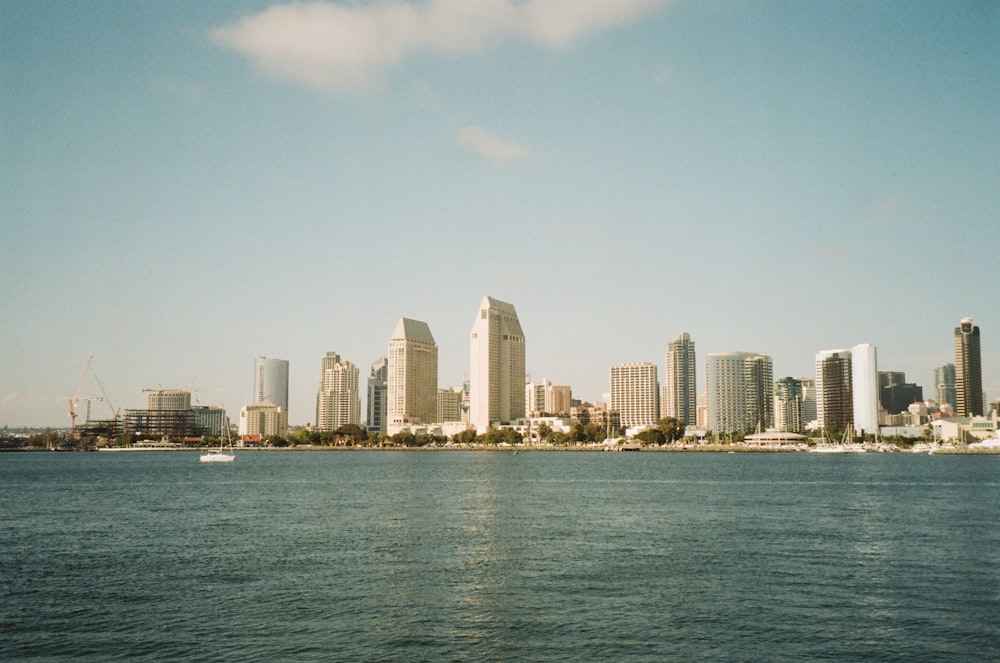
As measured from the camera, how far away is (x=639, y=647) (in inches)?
1094

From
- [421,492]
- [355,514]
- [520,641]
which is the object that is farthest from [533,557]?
[421,492]

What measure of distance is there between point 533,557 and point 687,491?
48450 mm

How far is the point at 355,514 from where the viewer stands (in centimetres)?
6731

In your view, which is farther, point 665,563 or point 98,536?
point 98,536

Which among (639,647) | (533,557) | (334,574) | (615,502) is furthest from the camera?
(615,502)

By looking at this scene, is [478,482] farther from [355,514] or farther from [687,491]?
[355,514]

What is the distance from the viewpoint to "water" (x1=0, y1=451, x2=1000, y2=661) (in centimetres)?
2834

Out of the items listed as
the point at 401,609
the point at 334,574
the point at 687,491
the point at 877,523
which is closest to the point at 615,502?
the point at 687,491

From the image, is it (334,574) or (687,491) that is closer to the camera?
(334,574)

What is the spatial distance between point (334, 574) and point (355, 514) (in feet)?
90.6

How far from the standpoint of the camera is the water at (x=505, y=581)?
28.3 m

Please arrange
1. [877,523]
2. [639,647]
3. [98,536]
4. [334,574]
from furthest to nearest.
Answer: [877,523] → [98,536] → [334,574] → [639,647]

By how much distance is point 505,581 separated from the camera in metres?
38.2

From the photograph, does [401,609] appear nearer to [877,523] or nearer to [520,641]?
[520,641]
